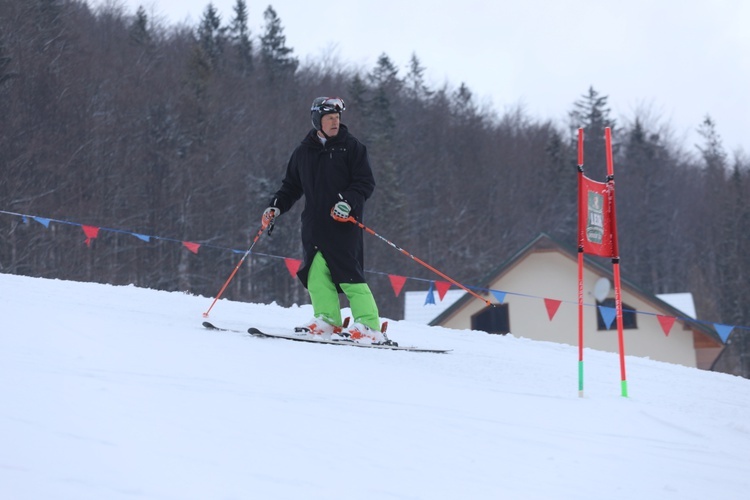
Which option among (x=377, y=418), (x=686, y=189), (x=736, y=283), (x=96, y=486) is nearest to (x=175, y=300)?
(x=377, y=418)

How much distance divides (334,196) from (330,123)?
0.53m

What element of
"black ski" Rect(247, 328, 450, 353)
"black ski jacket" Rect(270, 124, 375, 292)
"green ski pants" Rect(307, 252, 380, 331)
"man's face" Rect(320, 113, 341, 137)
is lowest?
"black ski" Rect(247, 328, 450, 353)

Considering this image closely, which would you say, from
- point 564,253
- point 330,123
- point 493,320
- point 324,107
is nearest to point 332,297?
point 330,123

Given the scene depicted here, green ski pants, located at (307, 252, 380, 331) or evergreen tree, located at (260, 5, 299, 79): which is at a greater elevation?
evergreen tree, located at (260, 5, 299, 79)

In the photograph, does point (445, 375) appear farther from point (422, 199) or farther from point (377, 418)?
point (422, 199)

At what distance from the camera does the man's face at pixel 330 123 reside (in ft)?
21.7

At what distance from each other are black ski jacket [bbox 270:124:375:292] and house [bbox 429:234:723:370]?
60.8 feet

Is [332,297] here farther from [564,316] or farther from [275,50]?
[275,50]

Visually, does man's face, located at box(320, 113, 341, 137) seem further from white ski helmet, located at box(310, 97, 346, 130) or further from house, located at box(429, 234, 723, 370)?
house, located at box(429, 234, 723, 370)

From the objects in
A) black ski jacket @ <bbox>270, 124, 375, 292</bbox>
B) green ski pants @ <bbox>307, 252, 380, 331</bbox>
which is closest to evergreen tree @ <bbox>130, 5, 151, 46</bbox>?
black ski jacket @ <bbox>270, 124, 375, 292</bbox>

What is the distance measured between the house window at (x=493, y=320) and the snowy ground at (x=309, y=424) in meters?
19.6

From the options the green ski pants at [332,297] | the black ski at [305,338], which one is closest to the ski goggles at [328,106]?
the green ski pants at [332,297]

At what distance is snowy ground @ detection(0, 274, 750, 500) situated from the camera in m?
3.03

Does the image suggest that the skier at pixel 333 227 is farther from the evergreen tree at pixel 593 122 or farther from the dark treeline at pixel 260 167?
the evergreen tree at pixel 593 122
